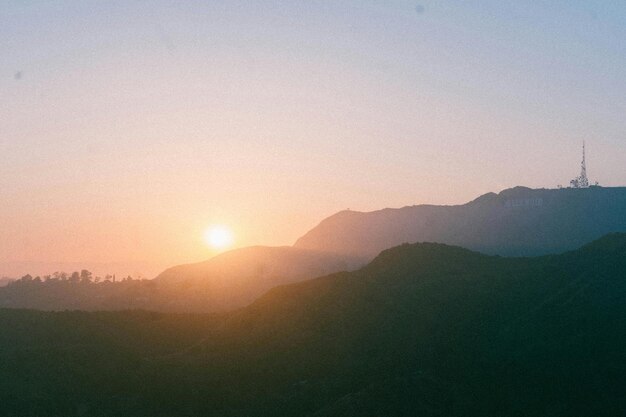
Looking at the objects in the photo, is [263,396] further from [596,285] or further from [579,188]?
[579,188]

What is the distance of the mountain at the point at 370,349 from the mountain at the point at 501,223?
62699mm

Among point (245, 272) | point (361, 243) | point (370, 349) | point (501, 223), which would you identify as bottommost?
point (370, 349)

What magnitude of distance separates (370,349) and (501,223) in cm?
8936

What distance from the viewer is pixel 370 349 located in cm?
3938

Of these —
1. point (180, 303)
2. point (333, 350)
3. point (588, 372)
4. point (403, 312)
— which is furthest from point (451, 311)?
point (180, 303)

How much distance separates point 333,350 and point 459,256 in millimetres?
16792

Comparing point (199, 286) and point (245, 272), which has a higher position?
point (245, 272)

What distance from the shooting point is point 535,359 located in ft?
114

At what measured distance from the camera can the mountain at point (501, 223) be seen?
370ft

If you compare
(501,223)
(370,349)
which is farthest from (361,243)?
(370,349)

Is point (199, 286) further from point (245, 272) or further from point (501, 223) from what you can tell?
point (501, 223)

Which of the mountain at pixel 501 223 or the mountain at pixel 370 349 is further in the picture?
the mountain at pixel 501 223

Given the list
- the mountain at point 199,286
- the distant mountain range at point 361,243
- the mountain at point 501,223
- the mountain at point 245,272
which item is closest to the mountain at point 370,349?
the mountain at point 199,286

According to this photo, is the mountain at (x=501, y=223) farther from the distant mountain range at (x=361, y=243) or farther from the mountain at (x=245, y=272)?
the mountain at (x=245, y=272)
